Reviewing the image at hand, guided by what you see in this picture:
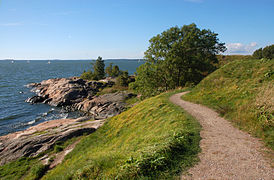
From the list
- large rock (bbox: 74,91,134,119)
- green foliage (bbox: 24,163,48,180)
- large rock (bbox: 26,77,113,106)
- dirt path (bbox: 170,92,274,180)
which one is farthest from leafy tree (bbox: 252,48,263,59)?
green foliage (bbox: 24,163,48,180)

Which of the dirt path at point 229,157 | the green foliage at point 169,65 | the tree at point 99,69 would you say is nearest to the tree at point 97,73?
the tree at point 99,69

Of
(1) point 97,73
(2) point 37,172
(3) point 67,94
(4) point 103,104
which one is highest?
(1) point 97,73

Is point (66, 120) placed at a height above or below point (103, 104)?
below

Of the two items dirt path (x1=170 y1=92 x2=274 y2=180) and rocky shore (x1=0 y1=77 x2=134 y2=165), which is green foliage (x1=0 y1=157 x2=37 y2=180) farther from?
dirt path (x1=170 y1=92 x2=274 y2=180)

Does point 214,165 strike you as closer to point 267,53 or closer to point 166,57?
point 166,57

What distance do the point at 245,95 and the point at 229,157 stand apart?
963cm

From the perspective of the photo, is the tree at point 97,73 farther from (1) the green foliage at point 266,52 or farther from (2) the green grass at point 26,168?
(2) the green grass at point 26,168

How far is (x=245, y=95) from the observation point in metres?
15.0

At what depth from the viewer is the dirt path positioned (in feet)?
21.0

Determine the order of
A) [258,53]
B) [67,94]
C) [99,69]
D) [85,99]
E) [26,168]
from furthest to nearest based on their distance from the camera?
1. [99,69]
2. [258,53]
3. [67,94]
4. [85,99]
5. [26,168]

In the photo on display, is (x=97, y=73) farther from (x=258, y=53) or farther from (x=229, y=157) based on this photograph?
(x=229, y=157)

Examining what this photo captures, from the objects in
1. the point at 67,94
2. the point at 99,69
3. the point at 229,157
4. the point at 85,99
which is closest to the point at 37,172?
the point at 229,157

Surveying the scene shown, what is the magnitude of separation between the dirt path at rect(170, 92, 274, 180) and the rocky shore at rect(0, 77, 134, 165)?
1644 cm

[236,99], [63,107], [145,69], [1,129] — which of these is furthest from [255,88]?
[63,107]
